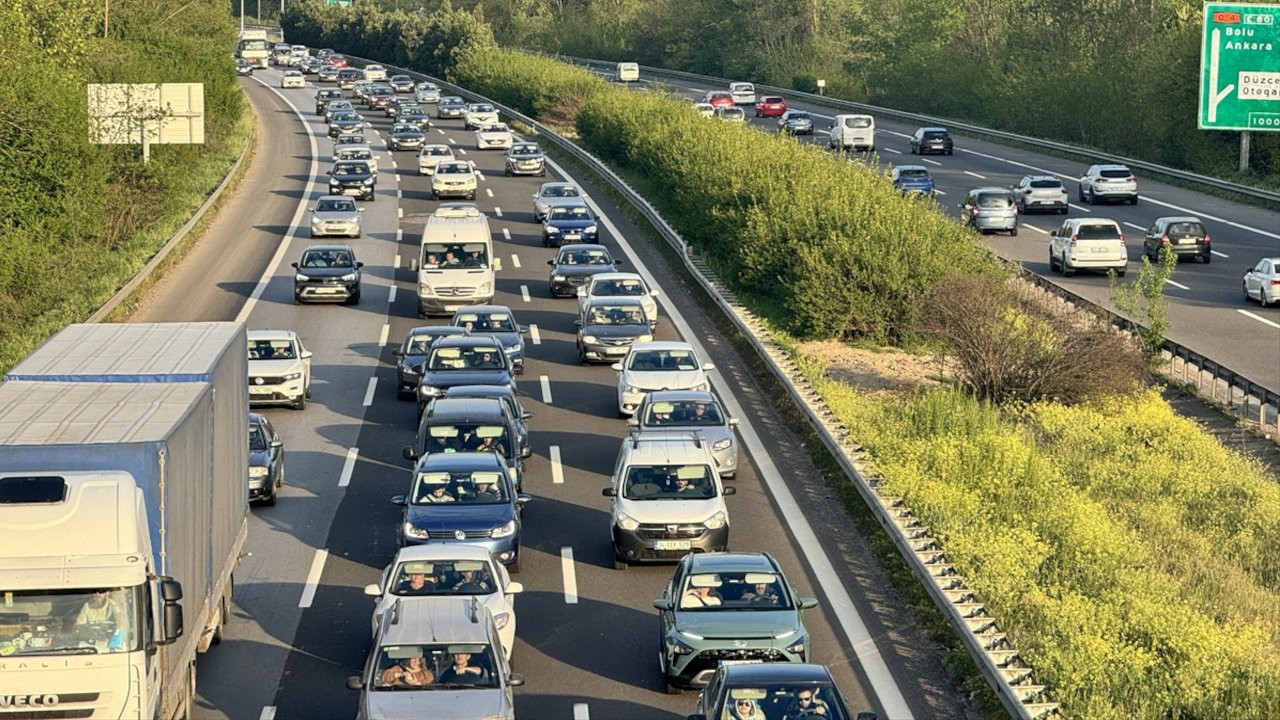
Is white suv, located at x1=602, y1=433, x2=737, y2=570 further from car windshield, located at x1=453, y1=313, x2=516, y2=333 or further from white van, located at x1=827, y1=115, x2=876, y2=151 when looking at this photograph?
white van, located at x1=827, y1=115, x2=876, y2=151

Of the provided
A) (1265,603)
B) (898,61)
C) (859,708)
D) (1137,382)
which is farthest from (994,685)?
(898,61)

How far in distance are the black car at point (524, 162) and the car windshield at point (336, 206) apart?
1466 centimetres

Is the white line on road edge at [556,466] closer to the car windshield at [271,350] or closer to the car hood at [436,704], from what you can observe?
the car windshield at [271,350]

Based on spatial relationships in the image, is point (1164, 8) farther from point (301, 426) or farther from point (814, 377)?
point (301, 426)

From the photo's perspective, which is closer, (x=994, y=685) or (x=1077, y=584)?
(x=994, y=685)

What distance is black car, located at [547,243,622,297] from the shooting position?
45.2 meters

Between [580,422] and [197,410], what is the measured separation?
50.5 ft

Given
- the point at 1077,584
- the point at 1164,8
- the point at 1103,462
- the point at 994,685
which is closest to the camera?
the point at 994,685

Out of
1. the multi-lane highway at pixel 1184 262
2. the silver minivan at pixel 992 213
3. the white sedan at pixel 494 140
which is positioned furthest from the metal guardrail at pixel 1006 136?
the white sedan at pixel 494 140

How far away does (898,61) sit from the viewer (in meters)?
115

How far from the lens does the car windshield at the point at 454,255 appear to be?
141 feet

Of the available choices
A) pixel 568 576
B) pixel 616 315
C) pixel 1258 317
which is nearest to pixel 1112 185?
pixel 1258 317

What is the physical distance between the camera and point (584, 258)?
4578 centimetres

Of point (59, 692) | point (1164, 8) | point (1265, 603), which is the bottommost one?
point (1265, 603)
